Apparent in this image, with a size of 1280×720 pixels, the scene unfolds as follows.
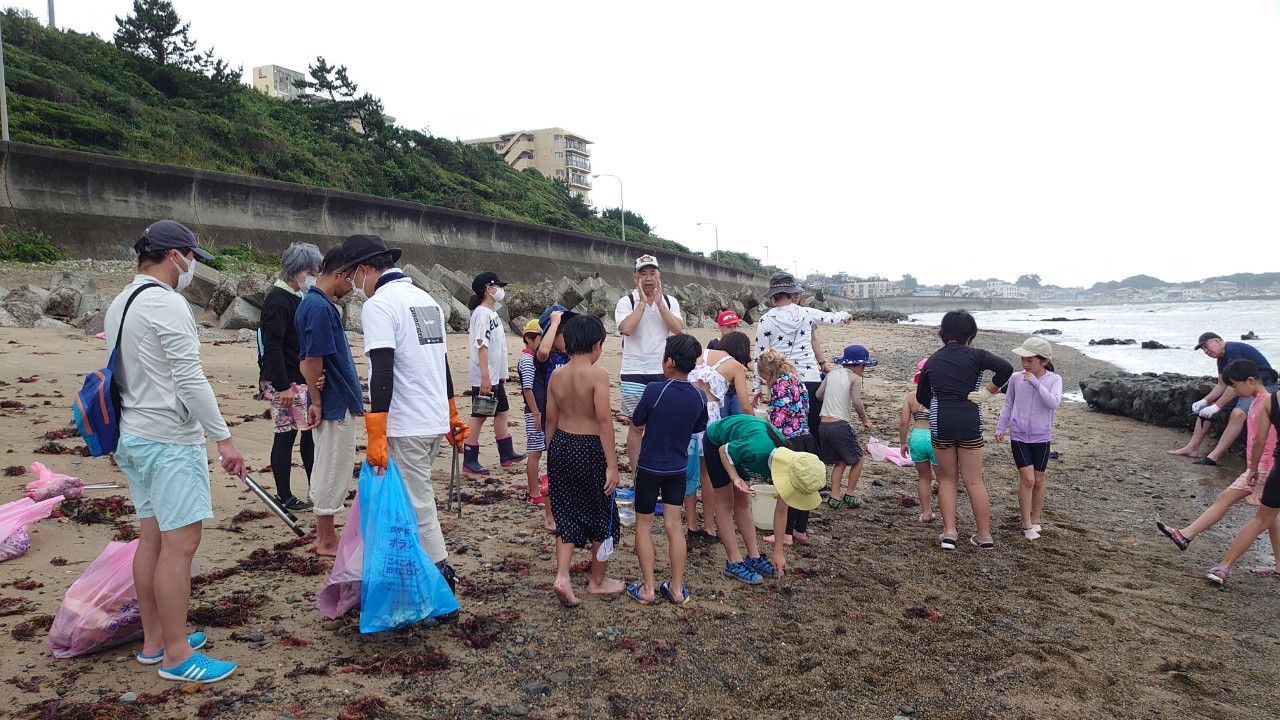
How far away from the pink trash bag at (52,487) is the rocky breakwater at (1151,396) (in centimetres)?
1241

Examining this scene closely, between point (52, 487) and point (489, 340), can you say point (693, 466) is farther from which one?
point (52, 487)

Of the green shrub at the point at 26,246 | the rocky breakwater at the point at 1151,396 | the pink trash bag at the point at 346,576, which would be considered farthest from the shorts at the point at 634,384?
the green shrub at the point at 26,246

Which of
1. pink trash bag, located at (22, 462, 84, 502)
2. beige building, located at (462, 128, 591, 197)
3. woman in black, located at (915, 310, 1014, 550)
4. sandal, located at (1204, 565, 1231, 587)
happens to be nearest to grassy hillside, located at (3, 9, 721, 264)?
pink trash bag, located at (22, 462, 84, 502)

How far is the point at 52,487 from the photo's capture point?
4.68 m

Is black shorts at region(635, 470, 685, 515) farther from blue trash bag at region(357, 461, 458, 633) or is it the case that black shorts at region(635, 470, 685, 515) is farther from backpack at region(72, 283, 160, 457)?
backpack at region(72, 283, 160, 457)

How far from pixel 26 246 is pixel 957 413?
1868 cm

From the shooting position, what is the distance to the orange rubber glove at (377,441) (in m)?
3.59

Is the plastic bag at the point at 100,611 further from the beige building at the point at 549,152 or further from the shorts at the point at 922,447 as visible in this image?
the beige building at the point at 549,152

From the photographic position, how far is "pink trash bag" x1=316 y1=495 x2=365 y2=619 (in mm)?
3629

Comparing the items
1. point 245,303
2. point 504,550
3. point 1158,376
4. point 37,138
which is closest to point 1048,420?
point 504,550

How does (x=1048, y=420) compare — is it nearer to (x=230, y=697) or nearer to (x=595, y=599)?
(x=595, y=599)

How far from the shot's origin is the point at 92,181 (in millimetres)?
17234

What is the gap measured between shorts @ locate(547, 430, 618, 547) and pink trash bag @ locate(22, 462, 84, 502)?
10.8 ft

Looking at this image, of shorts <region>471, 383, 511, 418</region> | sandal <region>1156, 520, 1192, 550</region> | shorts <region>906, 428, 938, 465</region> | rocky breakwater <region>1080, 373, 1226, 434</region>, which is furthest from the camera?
rocky breakwater <region>1080, 373, 1226, 434</region>
